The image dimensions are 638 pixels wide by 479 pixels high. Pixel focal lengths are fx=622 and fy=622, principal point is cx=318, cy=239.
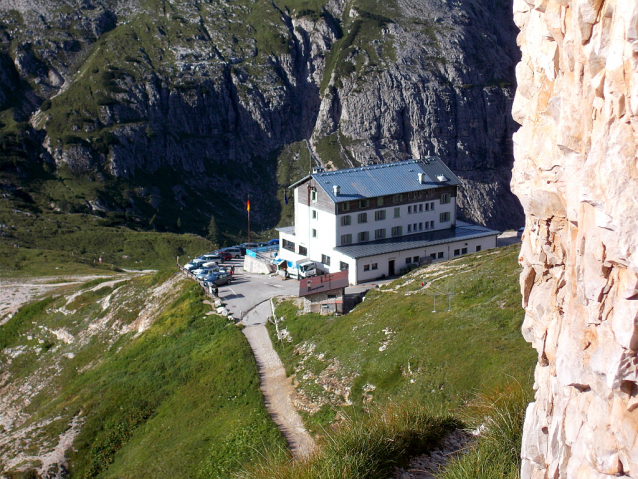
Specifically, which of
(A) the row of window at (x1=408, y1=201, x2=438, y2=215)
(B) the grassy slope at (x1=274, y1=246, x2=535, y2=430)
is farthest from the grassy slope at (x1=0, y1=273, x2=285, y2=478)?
(A) the row of window at (x1=408, y1=201, x2=438, y2=215)

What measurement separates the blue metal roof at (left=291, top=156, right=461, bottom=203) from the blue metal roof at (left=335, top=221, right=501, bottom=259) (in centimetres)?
529

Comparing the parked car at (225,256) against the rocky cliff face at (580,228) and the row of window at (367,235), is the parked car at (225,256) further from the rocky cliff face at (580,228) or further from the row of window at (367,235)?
the rocky cliff face at (580,228)

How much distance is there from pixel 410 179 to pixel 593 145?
63.5 m

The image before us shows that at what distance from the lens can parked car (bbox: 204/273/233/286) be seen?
216ft

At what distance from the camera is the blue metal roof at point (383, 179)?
6944cm

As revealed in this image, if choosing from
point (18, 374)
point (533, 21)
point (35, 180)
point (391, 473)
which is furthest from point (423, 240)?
point (35, 180)

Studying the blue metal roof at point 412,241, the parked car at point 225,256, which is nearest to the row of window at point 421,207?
the blue metal roof at point 412,241

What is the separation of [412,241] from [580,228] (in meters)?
58.7

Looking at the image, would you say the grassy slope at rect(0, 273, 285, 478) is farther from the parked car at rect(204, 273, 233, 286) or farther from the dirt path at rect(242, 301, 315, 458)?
the parked car at rect(204, 273, 233, 286)

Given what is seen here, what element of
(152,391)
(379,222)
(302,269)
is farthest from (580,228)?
(379,222)

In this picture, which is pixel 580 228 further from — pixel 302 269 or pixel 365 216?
pixel 365 216

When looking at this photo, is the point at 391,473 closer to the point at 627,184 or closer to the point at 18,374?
the point at 627,184

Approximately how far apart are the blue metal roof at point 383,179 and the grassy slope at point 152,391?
1942 centimetres

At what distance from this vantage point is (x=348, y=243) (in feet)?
226
